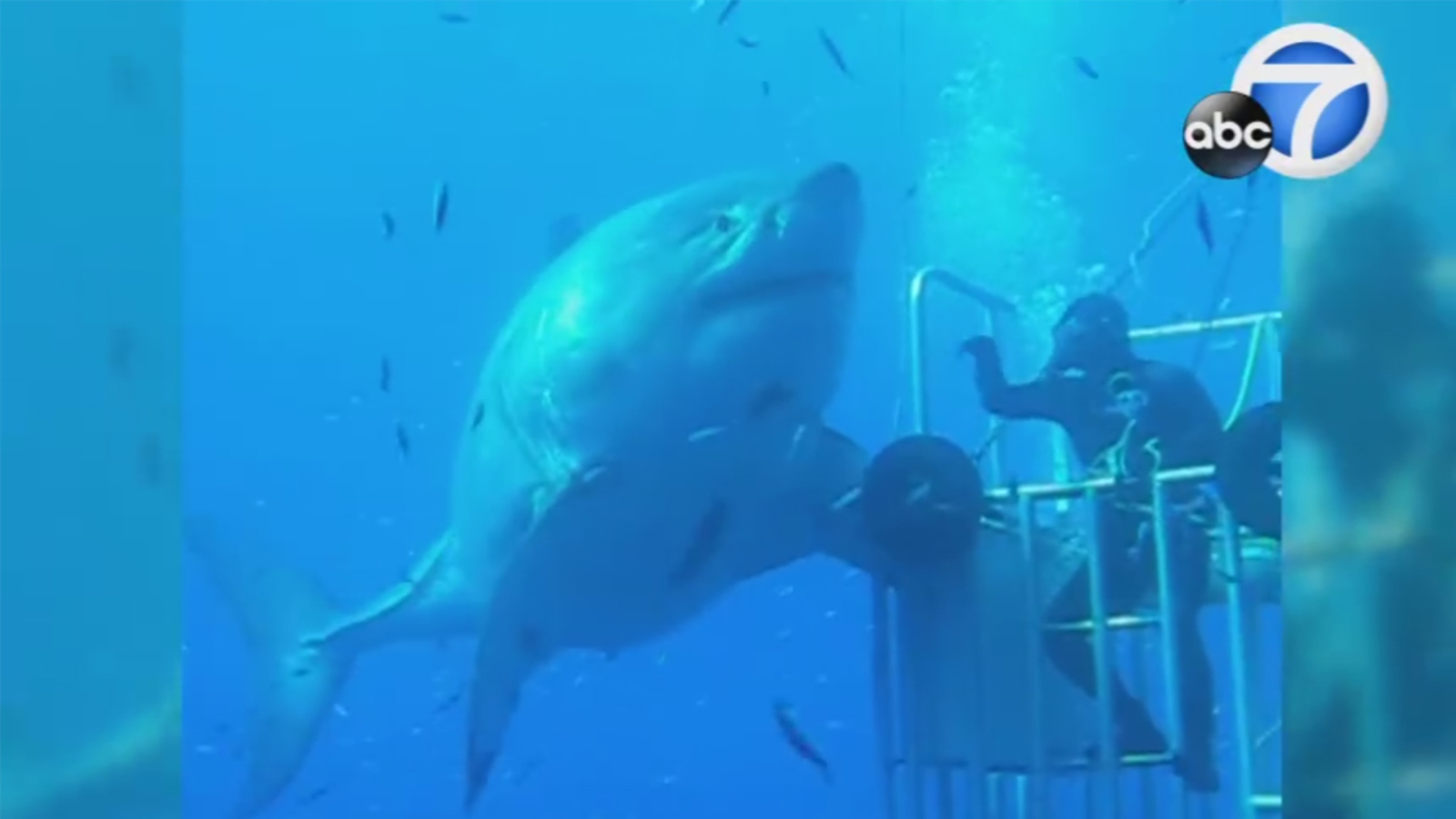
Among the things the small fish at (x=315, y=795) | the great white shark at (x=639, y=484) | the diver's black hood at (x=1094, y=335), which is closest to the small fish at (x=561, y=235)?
the great white shark at (x=639, y=484)

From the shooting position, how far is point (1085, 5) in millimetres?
1961

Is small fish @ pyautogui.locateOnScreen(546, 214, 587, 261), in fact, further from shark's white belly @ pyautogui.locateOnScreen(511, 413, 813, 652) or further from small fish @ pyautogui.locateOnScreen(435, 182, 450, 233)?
shark's white belly @ pyautogui.locateOnScreen(511, 413, 813, 652)

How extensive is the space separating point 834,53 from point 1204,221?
0.49 m

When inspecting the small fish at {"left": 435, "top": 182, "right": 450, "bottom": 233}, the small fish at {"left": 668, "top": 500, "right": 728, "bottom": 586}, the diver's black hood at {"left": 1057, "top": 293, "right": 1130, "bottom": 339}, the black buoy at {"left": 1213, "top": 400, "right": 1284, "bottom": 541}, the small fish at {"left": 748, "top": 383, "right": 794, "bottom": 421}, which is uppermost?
the small fish at {"left": 435, "top": 182, "right": 450, "bottom": 233}

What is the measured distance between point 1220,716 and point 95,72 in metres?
1.61

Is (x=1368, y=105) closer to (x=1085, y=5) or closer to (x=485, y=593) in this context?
(x=1085, y=5)

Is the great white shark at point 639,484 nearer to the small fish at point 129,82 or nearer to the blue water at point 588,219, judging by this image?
the blue water at point 588,219

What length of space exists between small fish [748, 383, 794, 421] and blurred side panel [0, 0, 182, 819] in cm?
73

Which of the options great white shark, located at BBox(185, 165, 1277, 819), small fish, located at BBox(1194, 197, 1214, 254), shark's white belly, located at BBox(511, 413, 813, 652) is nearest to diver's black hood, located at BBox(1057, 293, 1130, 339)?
small fish, located at BBox(1194, 197, 1214, 254)

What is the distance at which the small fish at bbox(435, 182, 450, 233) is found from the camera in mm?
1988

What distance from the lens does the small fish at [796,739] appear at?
1.96 meters

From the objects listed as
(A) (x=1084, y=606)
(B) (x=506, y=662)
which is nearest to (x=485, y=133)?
(B) (x=506, y=662)

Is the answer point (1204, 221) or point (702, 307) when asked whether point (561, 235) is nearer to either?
point (702, 307)

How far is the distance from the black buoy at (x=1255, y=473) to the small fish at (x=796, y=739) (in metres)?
0.57
